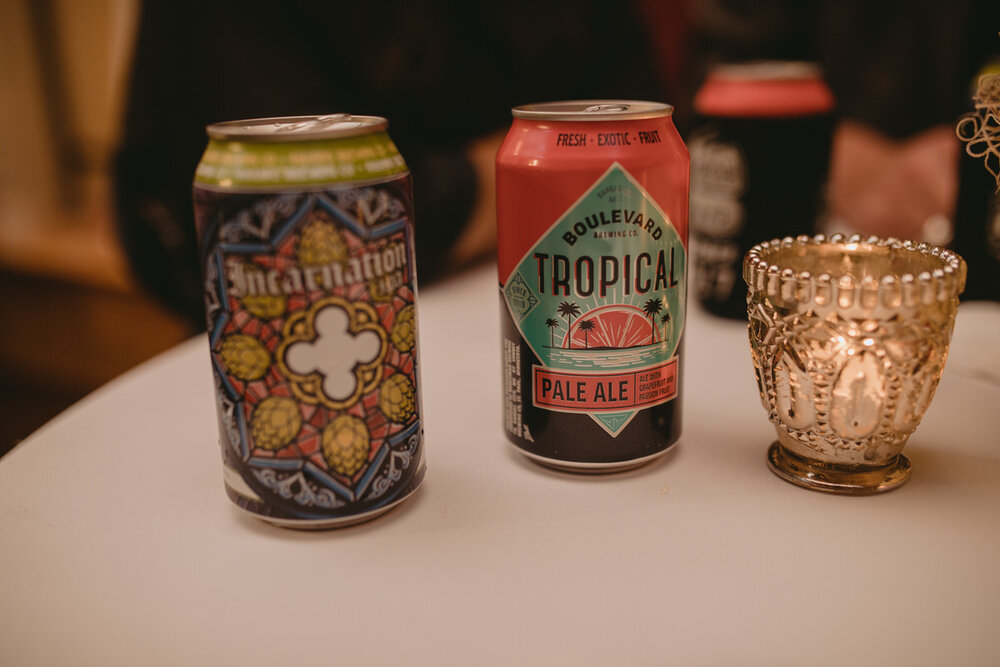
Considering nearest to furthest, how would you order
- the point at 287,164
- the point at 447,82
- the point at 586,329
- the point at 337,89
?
the point at 287,164 → the point at 586,329 → the point at 337,89 → the point at 447,82

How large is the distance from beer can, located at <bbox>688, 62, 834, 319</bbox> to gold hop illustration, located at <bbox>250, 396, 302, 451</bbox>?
60 centimetres

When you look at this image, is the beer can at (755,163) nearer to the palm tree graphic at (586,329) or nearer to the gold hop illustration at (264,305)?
the palm tree graphic at (586,329)

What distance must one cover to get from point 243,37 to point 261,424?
882 millimetres

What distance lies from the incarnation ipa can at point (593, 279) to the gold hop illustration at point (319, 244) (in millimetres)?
148

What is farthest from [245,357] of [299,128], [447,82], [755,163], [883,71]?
[883,71]

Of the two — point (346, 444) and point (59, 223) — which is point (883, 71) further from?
point (59, 223)

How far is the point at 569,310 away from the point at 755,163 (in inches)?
18.1

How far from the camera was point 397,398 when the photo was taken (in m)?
0.59

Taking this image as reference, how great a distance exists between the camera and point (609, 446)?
2.10 ft

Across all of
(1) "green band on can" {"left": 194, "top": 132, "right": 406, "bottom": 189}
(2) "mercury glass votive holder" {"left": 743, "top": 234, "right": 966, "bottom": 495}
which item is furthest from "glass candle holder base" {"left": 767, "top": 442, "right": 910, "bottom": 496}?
(1) "green band on can" {"left": 194, "top": 132, "right": 406, "bottom": 189}

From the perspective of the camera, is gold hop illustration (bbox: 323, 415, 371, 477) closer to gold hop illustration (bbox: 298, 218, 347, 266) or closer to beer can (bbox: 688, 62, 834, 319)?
gold hop illustration (bbox: 298, 218, 347, 266)

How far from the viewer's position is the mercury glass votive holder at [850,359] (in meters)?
0.56

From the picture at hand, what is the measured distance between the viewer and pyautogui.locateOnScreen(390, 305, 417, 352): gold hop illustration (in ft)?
1.91

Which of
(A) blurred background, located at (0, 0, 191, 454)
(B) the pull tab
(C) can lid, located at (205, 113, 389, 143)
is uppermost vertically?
(B) the pull tab
